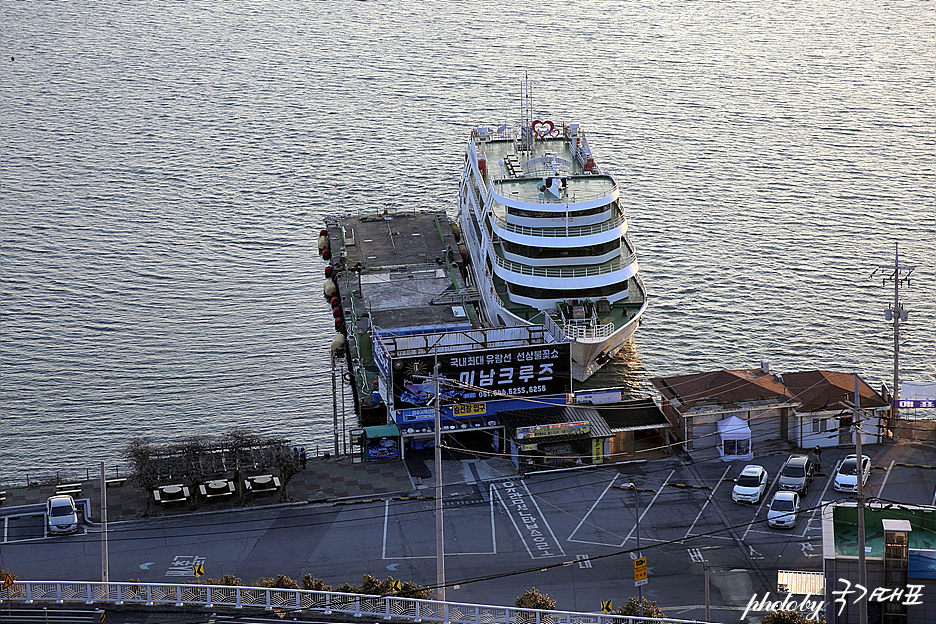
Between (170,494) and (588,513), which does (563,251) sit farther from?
(170,494)

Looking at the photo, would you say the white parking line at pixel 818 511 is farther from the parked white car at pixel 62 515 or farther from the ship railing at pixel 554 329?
the parked white car at pixel 62 515

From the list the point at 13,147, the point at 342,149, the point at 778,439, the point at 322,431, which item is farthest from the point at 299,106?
the point at 778,439

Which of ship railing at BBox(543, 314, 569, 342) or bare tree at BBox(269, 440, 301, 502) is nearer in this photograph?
bare tree at BBox(269, 440, 301, 502)

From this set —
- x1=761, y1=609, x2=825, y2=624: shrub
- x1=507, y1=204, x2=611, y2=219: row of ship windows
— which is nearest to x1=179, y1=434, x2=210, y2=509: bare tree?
x1=507, y1=204, x2=611, y2=219: row of ship windows

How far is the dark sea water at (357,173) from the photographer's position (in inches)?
3191

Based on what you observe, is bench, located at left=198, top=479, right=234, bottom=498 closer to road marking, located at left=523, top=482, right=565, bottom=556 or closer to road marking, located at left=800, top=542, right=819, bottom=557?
road marking, located at left=523, top=482, right=565, bottom=556

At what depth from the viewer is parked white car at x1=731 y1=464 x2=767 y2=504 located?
5781 cm

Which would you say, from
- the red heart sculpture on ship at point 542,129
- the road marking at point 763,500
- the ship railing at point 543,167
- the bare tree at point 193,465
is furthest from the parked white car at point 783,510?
the red heart sculpture on ship at point 542,129

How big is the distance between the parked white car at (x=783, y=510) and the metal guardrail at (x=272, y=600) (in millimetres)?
13260

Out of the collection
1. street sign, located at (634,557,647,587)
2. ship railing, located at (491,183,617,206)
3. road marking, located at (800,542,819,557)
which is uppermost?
ship railing, located at (491,183,617,206)

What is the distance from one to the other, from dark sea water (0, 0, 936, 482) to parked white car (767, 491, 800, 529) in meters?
22.0

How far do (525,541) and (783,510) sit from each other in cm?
1147

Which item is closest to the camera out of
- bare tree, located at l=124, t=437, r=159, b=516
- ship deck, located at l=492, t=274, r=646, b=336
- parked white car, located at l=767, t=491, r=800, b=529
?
parked white car, located at l=767, t=491, r=800, b=529

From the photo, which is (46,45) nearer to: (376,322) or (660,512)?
(376,322)
